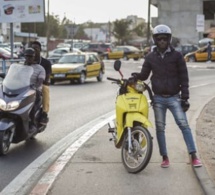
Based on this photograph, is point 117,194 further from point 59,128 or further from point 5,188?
point 59,128

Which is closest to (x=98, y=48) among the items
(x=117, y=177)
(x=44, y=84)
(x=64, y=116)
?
(x=64, y=116)

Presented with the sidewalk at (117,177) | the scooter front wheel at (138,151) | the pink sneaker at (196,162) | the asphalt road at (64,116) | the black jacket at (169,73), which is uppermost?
the black jacket at (169,73)

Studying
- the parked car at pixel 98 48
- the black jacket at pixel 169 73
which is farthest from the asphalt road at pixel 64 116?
the parked car at pixel 98 48

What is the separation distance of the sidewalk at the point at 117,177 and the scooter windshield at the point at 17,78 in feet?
4.47

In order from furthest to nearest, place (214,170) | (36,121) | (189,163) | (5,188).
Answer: (36,121) → (189,163) → (214,170) → (5,188)

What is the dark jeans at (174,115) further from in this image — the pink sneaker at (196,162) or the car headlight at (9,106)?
the car headlight at (9,106)

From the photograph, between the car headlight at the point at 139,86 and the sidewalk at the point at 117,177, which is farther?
the car headlight at the point at 139,86

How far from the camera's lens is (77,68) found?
22.3 meters

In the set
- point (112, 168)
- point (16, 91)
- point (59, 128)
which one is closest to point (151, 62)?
point (112, 168)

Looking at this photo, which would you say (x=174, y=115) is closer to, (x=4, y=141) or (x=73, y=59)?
(x=4, y=141)

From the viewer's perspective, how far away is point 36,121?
8.17m

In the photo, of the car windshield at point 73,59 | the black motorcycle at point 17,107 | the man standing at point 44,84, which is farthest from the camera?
the car windshield at point 73,59

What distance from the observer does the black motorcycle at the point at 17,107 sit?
24.3 feet

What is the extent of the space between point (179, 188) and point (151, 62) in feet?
5.50
